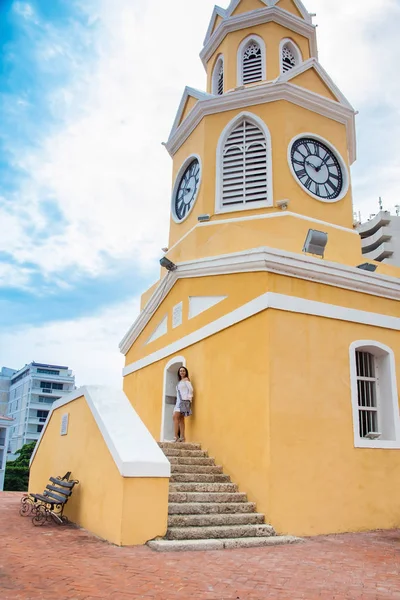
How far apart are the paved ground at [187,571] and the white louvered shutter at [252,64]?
40.5 ft

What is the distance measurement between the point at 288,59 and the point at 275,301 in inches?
377

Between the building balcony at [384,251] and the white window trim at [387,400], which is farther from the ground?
A: the building balcony at [384,251]

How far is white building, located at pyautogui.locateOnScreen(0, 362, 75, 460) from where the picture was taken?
6606 centimetres

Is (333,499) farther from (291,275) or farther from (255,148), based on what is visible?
(255,148)

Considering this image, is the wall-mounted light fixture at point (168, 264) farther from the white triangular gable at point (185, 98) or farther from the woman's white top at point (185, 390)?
the white triangular gable at point (185, 98)

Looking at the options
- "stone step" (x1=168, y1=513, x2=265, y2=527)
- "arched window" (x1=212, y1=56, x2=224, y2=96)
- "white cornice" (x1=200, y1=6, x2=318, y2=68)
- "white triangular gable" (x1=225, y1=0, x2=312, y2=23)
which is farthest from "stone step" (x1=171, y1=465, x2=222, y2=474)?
"white triangular gable" (x1=225, y1=0, x2=312, y2=23)

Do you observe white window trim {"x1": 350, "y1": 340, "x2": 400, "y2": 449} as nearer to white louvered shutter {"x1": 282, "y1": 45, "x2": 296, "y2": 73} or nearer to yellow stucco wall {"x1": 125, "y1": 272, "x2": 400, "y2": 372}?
yellow stucco wall {"x1": 125, "y1": 272, "x2": 400, "y2": 372}

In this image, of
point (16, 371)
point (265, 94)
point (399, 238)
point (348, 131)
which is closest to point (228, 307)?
point (265, 94)

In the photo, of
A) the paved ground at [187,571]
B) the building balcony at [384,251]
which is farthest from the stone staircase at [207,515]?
the building balcony at [384,251]

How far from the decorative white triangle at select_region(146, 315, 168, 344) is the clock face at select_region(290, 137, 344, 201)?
4837 mm

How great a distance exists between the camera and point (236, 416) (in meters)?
9.22

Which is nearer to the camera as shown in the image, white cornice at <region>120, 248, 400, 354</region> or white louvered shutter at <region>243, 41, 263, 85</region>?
white cornice at <region>120, 248, 400, 354</region>

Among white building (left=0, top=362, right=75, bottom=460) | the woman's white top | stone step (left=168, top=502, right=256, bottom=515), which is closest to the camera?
stone step (left=168, top=502, right=256, bottom=515)

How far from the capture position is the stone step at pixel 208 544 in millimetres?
6305
